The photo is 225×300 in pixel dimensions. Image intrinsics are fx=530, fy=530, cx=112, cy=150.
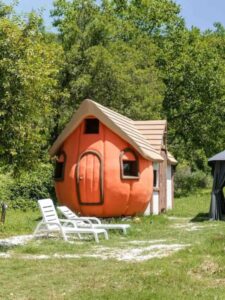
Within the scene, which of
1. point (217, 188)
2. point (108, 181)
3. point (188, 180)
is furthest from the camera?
point (188, 180)

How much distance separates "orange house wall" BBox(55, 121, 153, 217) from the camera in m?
19.0

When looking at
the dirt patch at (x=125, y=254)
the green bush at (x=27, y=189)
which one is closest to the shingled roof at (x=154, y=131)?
the green bush at (x=27, y=189)

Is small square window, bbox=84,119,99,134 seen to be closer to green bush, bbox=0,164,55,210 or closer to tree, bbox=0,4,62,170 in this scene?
green bush, bbox=0,164,55,210

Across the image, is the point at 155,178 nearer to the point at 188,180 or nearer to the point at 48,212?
the point at 48,212

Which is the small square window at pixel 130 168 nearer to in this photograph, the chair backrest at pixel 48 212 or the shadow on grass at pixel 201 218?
the shadow on grass at pixel 201 218

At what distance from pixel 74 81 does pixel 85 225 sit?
11867mm

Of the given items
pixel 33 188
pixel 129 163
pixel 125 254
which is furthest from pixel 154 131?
pixel 125 254

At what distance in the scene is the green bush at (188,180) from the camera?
38203 millimetres

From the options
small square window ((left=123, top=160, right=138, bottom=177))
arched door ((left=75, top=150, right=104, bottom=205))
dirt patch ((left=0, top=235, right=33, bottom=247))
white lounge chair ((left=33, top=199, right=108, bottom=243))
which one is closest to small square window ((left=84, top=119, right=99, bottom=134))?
arched door ((left=75, top=150, right=104, bottom=205))

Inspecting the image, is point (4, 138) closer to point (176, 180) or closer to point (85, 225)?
point (85, 225)

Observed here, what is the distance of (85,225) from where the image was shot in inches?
621

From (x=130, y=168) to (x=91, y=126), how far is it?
2.17 metres

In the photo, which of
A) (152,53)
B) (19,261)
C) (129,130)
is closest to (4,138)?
(19,261)

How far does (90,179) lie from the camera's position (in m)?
19.1
